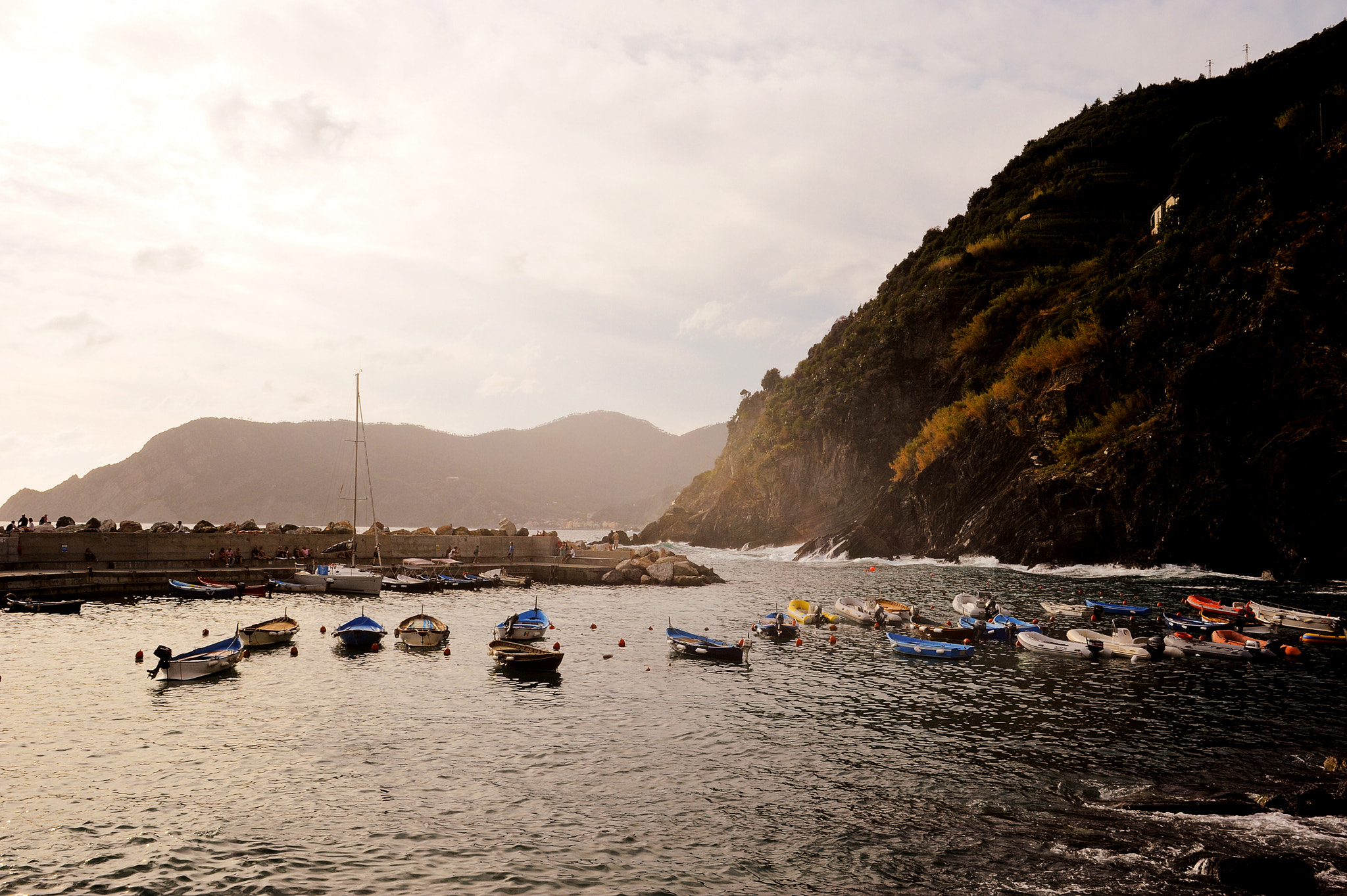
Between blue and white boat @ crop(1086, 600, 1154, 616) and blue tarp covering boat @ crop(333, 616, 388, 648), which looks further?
blue and white boat @ crop(1086, 600, 1154, 616)

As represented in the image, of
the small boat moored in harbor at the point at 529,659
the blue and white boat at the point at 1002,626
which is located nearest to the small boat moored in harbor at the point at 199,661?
the small boat moored in harbor at the point at 529,659

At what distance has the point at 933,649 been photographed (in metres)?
37.0

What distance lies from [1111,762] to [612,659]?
2254 cm

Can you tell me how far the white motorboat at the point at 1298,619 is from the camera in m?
38.1

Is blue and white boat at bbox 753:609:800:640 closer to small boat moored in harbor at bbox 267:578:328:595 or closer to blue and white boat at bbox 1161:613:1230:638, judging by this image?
blue and white boat at bbox 1161:613:1230:638

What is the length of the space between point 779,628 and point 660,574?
110ft

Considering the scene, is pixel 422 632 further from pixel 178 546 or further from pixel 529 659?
pixel 178 546

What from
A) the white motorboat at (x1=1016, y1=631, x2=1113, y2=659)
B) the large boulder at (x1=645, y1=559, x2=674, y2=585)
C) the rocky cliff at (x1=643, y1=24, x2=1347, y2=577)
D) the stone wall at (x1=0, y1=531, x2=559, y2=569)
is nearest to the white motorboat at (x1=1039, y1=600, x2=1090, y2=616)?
the white motorboat at (x1=1016, y1=631, x2=1113, y2=659)

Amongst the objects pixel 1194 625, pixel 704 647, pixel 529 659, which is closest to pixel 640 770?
pixel 529 659

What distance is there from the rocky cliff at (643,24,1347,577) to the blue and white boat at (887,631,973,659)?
41.5m

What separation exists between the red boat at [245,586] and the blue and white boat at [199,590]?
485mm

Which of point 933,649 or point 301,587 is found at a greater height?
point 301,587

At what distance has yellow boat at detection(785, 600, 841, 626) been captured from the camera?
48375mm

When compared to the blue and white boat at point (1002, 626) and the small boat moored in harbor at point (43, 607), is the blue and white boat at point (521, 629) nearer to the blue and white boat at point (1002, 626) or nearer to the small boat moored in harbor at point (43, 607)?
the blue and white boat at point (1002, 626)
